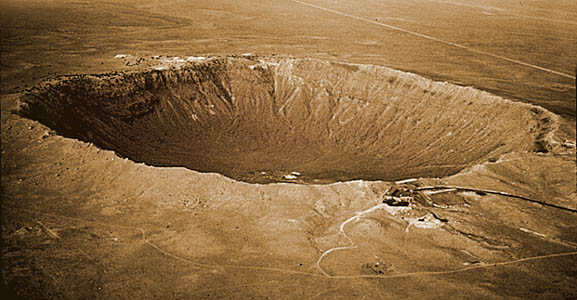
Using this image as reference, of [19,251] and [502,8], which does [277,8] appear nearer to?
[502,8]

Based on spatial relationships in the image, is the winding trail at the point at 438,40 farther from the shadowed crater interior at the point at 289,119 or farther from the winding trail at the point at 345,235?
the winding trail at the point at 345,235

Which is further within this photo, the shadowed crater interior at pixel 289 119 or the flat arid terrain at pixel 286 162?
the shadowed crater interior at pixel 289 119

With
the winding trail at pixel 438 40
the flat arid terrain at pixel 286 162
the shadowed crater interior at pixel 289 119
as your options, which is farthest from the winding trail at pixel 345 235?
the winding trail at pixel 438 40

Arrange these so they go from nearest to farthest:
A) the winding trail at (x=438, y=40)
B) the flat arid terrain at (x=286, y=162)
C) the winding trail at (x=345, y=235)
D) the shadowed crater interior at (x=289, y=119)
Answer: the flat arid terrain at (x=286, y=162) < the winding trail at (x=345, y=235) < the shadowed crater interior at (x=289, y=119) < the winding trail at (x=438, y=40)

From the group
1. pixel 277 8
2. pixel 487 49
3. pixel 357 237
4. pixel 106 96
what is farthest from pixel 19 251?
pixel 277 8

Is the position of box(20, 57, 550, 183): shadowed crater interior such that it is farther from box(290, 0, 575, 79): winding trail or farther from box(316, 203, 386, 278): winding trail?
box(290, 0, 575, 79): winding trail
